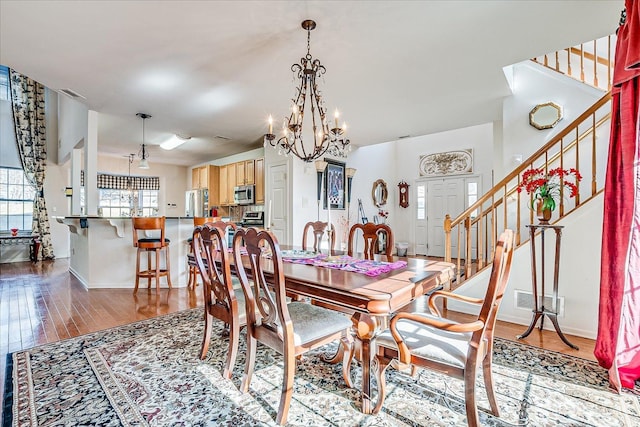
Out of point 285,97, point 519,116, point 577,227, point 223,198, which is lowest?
point 577,227

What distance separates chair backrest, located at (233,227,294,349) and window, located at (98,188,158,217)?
777 cm

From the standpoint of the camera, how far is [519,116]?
4012mm

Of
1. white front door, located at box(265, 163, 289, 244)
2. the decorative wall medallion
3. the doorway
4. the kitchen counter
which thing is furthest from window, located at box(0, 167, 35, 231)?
the decorative wall medallion

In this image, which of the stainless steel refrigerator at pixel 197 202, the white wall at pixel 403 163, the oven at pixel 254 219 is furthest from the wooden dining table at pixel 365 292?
the stainless steel refrigerator at pixel 197 202

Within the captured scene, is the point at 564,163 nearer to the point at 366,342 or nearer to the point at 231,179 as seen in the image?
the point at 366,342

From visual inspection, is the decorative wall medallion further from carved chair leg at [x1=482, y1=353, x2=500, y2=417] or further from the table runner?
carved chair leg at [x1=482, y1=353, x2=500, y2=417]

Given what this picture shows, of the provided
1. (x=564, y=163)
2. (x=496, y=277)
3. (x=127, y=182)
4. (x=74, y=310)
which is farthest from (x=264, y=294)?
(x=127, y=182)

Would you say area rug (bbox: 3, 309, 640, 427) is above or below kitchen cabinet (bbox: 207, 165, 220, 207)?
below

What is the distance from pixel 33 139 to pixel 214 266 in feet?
27.0

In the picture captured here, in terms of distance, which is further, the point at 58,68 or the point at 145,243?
the point at 145,243

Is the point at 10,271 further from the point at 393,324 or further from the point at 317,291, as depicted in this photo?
the point at 393,324

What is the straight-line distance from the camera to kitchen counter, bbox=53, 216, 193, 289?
14.6ft

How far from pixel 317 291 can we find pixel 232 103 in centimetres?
342

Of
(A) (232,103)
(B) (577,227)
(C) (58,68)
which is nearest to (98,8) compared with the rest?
(C) (58,68)
